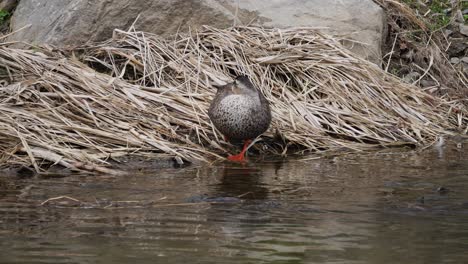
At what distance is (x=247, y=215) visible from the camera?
18.2 ft

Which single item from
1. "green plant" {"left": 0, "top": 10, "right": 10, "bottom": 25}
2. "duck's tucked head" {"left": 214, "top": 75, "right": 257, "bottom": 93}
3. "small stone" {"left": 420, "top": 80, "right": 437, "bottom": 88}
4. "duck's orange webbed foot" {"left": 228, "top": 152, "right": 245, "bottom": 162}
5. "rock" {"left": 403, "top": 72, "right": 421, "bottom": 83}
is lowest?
"small stone" {"left": 420, "top": 80, "right": 437, "bottom": 88}

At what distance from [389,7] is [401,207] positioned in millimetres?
5971

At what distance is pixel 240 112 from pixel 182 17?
7.39ft

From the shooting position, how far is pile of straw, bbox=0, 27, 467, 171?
7.67 metres

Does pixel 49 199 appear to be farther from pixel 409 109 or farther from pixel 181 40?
pixel 409 109

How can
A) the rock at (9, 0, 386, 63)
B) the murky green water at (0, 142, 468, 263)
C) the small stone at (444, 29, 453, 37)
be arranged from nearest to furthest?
1. the murky green water at (0, 142, 468, 263)
2. the rock at (9, 0, 386, 63)
3. the small stone at (444, 29, 453, 37)

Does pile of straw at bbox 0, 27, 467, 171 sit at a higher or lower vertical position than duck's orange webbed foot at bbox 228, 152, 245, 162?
higher

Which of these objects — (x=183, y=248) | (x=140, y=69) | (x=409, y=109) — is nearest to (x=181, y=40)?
(x=140, y=69)

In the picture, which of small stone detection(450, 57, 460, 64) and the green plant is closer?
the green plant

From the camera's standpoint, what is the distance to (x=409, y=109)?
923cm

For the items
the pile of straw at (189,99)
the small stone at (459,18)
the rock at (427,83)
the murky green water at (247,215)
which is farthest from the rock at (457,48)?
the murky green water at (247,215)

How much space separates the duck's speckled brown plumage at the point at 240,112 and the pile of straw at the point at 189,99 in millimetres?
305

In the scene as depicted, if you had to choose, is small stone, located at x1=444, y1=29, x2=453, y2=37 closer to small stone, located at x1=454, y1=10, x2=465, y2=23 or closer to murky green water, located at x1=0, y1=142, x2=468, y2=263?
small stone, located at x1=454, y1=10, x2=465, y2=23

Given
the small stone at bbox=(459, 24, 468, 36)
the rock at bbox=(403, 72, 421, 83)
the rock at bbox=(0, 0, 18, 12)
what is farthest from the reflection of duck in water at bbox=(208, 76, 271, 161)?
the small stone at bbox=(459, 24, 468, 36)
